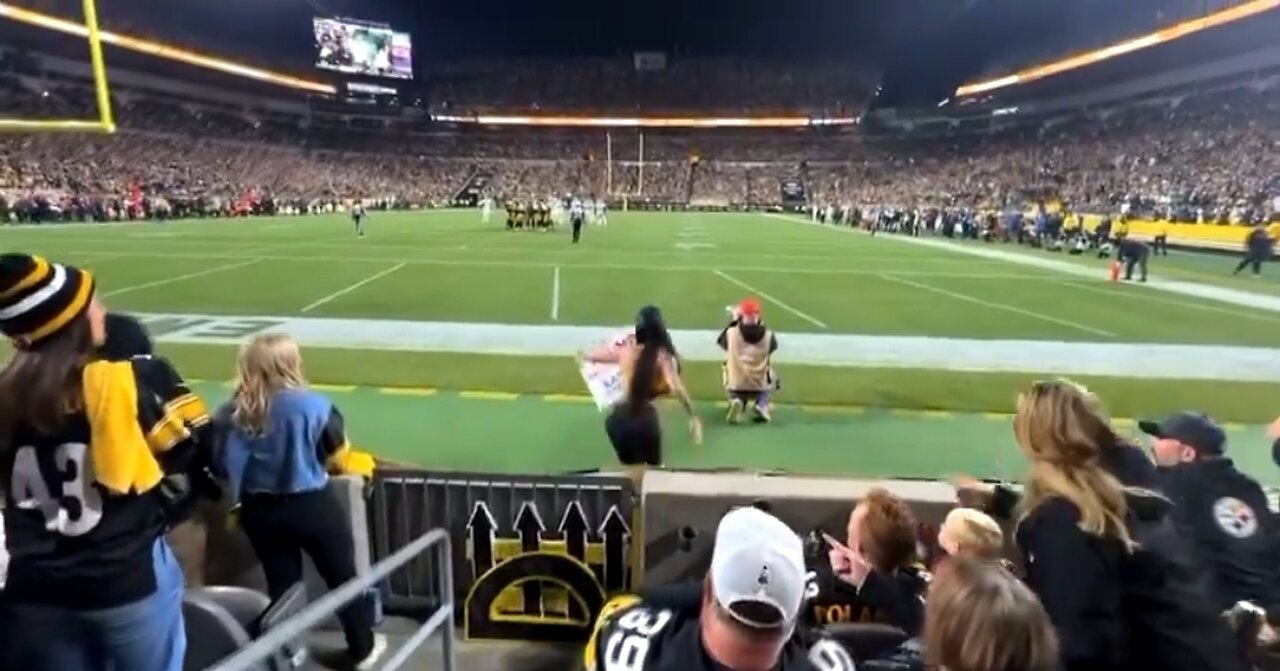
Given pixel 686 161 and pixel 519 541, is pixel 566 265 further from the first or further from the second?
pixel 686 161

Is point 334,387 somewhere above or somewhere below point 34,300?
below

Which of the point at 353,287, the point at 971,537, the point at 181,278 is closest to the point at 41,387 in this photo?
the point at 971,537

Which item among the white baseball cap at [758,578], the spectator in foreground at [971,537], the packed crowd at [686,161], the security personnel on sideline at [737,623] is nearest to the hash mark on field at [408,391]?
the packed crowd at [686,161]

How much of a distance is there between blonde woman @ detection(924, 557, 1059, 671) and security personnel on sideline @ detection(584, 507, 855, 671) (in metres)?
0.25

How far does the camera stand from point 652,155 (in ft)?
342

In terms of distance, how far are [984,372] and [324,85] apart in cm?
9620

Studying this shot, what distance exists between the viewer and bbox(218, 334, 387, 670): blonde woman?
4.50 meters

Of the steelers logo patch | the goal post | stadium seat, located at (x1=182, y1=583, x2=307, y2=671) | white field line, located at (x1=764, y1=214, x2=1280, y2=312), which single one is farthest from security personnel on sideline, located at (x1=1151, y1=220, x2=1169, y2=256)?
stadium seat, located at (x1=182, y1=583, x2=307, y2=671)

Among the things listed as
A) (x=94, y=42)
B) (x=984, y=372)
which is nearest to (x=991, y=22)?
(x=984, y=372)

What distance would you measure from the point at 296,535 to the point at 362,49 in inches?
3793

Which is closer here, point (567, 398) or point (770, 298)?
point (567, 398)

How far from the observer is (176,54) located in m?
68.0

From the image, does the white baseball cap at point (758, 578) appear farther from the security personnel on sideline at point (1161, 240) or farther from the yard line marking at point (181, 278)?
the security personnel on sideline at point (1161, 240)

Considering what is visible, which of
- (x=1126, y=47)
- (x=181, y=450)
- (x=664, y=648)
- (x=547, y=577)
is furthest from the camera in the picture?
(x=1126, y=47)
